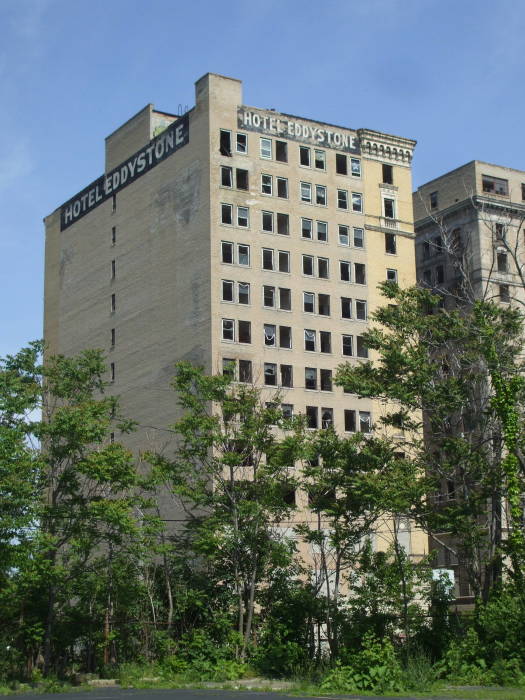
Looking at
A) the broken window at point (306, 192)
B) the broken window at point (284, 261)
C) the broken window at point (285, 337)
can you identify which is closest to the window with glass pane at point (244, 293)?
the broken window at point (285, 337)

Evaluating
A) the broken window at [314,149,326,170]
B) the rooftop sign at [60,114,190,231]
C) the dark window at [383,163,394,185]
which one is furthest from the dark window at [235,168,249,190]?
the dark window at [383,163,394,185]

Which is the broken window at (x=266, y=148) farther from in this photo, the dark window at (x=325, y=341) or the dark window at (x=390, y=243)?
the dark window at (x=325, y=341)

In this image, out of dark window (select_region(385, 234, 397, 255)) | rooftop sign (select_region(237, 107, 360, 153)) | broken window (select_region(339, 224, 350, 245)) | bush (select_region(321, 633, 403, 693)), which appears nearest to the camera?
bush (select_region(321, 633, 403, 693))

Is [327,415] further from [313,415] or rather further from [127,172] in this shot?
[127,172]

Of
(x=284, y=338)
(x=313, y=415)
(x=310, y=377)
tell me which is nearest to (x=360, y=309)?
(x=284, y=338)

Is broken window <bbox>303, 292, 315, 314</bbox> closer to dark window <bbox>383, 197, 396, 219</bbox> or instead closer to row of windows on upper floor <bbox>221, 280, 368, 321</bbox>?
row of windows on upper floor <bbox>221, 280, 368, 321</bbox>

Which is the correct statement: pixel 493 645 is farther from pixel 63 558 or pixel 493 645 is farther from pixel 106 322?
pixel 106 322

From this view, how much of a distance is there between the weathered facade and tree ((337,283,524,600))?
30728mm

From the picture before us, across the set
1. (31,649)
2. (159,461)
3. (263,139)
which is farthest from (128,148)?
(31,649)

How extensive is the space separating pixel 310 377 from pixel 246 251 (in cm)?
1041

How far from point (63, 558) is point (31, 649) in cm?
399

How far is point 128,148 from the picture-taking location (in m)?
88.4

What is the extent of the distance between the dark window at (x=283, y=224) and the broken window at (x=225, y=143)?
20.1ft

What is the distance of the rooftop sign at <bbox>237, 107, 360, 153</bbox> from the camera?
8044cm
